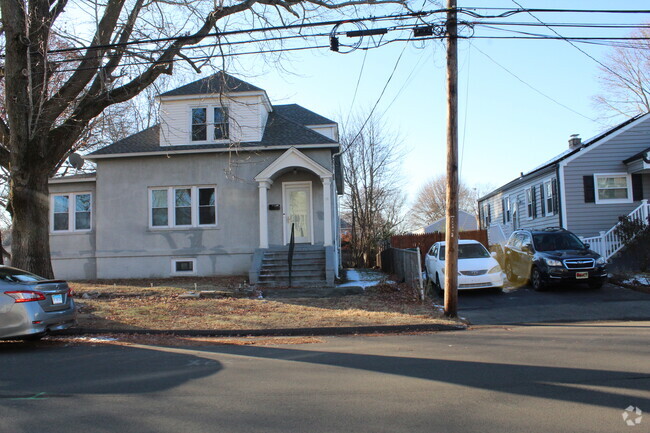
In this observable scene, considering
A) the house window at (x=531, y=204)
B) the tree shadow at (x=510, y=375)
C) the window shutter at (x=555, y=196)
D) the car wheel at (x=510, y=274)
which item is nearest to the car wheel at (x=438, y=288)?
the car wheel at (x=510, y=274)

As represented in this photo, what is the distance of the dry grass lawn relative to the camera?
1015cm

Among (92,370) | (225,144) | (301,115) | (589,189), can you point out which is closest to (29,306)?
(92,370)

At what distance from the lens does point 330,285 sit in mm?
14742

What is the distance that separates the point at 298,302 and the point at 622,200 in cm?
1461

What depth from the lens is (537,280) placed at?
1389cm

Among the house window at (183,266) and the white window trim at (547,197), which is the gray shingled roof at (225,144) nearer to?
the house window at (183,266)

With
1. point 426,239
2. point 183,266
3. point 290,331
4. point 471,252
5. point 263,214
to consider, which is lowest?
point 290,331

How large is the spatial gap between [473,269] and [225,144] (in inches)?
384

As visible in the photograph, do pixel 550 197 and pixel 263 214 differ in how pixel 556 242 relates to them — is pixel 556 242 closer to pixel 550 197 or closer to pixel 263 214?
pixel 550 197

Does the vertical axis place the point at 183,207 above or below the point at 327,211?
above

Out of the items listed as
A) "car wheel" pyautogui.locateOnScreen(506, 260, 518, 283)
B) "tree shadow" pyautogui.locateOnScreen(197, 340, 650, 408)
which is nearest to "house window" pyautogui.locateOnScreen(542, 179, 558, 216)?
"car wheel" pyautogui.locateOnScreen(506, 260, 518, 283)

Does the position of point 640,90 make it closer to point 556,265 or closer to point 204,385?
point 556,265

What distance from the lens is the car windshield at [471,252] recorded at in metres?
14.3

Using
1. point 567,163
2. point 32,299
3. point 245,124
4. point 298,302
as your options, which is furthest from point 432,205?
point 32,299
